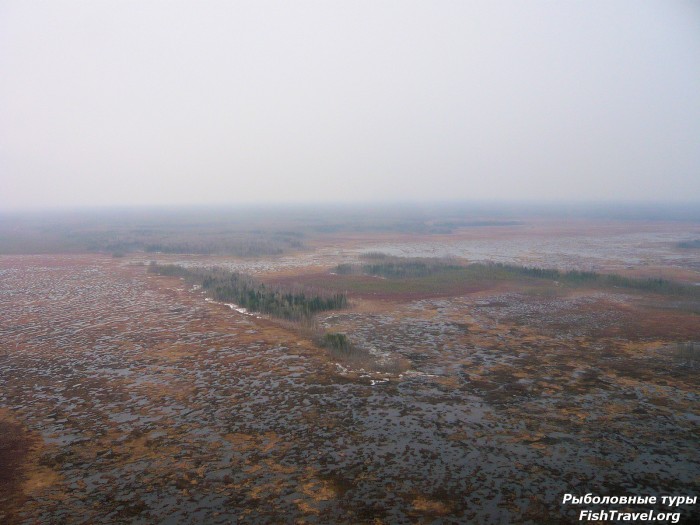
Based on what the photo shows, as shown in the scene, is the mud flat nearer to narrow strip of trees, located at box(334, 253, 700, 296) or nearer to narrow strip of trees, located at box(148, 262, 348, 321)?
narrow strip of trees, located at box(148, 262, 348, 321)

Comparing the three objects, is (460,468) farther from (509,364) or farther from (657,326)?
(657,326)

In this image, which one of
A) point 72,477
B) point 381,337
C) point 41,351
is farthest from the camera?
point 381,337

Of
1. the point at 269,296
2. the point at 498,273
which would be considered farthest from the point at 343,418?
the point at 498,273

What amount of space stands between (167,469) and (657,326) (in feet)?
64.4

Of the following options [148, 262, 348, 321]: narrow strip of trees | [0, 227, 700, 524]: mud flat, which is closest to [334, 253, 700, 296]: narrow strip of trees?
[0, 227, 700, 524]: mud flat

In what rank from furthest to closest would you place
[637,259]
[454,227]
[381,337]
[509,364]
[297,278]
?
[454,227]
[637,259]
[297,278]
[381,337]
[509,364]

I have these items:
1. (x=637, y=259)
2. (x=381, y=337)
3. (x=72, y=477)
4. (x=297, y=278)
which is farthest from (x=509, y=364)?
(x=637, y=259)

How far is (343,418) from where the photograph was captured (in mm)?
12289

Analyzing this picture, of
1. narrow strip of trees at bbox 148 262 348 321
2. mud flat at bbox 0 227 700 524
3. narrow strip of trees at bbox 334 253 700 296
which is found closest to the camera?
mud flat at bbox 0 227 700 524

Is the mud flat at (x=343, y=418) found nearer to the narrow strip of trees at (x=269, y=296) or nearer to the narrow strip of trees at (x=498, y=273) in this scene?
the narrow strip of trees at (x=269, y=296)

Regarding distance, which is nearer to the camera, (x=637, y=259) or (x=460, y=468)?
(x=460, y=468)

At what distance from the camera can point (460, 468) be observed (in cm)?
1007

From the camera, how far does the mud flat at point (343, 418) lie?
9078mm

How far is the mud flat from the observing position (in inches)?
357
